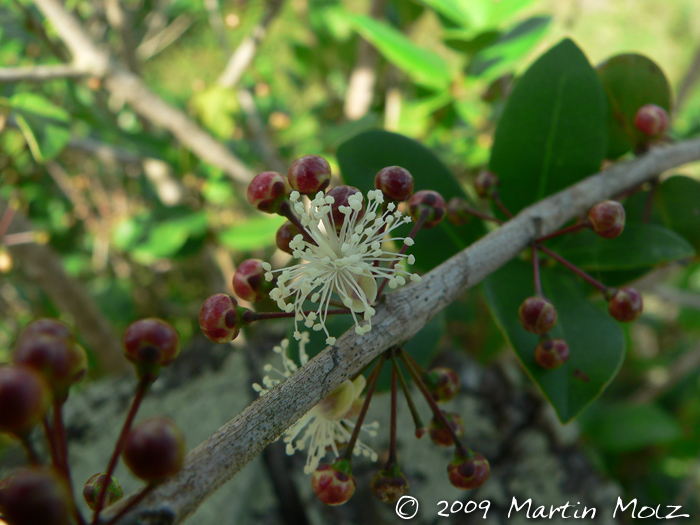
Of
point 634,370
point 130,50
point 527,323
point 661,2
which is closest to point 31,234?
point 130,50

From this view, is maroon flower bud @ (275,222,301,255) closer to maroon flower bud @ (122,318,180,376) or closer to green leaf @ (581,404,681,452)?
maroon flower bud @ (122,318,180,376)

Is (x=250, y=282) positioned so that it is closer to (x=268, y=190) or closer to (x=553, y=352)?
(x=268, y=190)

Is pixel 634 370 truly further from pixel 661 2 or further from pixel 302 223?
pixel 661 2

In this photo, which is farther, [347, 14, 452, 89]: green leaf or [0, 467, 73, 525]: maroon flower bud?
[347, 14, 452, 89]: green leaf

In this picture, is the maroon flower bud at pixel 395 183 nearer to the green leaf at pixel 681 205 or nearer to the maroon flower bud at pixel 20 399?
the maroon flower bud at pixel 20 399

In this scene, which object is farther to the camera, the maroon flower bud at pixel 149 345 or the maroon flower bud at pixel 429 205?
the maroon flower bud at pixel 429 205

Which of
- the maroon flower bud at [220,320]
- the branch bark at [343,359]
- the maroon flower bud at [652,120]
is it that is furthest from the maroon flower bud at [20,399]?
the maroon flower bud at [652,120]

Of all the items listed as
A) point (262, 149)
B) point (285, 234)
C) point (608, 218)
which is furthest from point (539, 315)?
point (262, 149)

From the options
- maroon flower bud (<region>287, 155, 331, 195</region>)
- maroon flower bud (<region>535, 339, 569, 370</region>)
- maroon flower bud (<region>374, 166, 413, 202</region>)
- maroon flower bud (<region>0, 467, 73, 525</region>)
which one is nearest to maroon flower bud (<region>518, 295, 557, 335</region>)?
maroon flower bud (<region>535, 339, 569, 370</region>)

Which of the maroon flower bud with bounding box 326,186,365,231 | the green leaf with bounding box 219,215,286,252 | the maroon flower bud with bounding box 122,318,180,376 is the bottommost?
the maroon flower bud with bounding box 122,318,180,376
